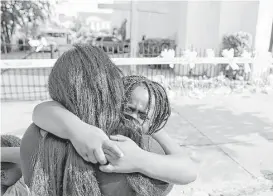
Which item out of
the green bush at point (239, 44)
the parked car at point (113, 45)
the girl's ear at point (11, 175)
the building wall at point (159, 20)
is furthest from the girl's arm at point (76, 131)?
the building wall at point (159, 20)

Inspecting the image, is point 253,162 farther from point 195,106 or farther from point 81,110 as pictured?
point 81,110

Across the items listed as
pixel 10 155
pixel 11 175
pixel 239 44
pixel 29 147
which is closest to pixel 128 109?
pixel 29 147

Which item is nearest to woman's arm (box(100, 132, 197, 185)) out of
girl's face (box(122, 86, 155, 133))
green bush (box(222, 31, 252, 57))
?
girl's face (box(122, 86, 155, 133))

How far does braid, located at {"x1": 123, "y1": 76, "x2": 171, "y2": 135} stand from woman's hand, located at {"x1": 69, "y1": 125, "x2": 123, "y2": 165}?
0.17m

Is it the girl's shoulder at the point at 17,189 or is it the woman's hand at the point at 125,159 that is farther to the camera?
the girl's shoulder at the point at 17,189

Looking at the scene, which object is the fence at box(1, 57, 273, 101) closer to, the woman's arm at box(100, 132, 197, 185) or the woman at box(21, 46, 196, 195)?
the woman at box(21, 46, 196, 195)

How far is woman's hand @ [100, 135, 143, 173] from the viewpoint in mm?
862

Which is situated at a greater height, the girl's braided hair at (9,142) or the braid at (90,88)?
the braid at (90,88)

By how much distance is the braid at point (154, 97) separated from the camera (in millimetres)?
990

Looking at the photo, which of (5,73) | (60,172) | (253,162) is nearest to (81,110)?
(60,172)

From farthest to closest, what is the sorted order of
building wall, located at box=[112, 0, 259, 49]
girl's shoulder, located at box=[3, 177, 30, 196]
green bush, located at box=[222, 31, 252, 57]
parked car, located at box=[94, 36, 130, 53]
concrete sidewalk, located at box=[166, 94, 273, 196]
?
parked car, located at box=[94, 36, 130, 53] < building wall, located at box=[112, 0, 259, 49] < green bush, located at box=[222, 31, 252, 57] < concrete sidewalk, located at box=[166, 94, 273, 196] < girl's shoulder, located at box=[3, 177, 30, 196]

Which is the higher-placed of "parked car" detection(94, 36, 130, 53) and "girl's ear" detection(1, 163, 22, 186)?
"parked car" detection(94, 36, 130, 53)

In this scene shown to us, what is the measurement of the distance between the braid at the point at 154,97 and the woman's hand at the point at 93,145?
6.7 inches

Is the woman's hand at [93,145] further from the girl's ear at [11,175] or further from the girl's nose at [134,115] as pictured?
the girl's ear at [11,175]
